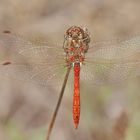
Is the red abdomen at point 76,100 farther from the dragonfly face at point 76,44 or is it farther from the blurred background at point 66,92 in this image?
the blurred background at point 66,92

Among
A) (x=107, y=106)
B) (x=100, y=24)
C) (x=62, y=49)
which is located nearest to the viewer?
(x=62, y=49)

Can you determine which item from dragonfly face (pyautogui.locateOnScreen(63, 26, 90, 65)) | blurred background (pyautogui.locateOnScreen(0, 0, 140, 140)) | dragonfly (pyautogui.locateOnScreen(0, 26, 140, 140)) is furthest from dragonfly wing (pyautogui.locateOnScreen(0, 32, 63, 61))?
blurred background (pyautogui.locateOnScreen(0, 0, 140, 140))

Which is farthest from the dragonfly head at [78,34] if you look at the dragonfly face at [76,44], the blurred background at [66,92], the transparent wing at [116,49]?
the blurred background at [66,92]

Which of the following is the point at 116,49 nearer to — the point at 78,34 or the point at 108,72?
the point at 108,72

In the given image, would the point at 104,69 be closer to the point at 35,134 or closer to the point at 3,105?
the point at 35,134

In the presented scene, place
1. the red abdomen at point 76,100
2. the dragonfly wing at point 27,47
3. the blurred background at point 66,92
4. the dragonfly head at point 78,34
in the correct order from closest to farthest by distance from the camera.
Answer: the dragonfly head at point 78,34
the red abdomen at point 76,100
the dragonfly wing at point 27,47
the blurred background at point 66,92

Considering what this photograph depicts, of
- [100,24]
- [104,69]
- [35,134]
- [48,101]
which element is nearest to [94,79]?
[104,69]
